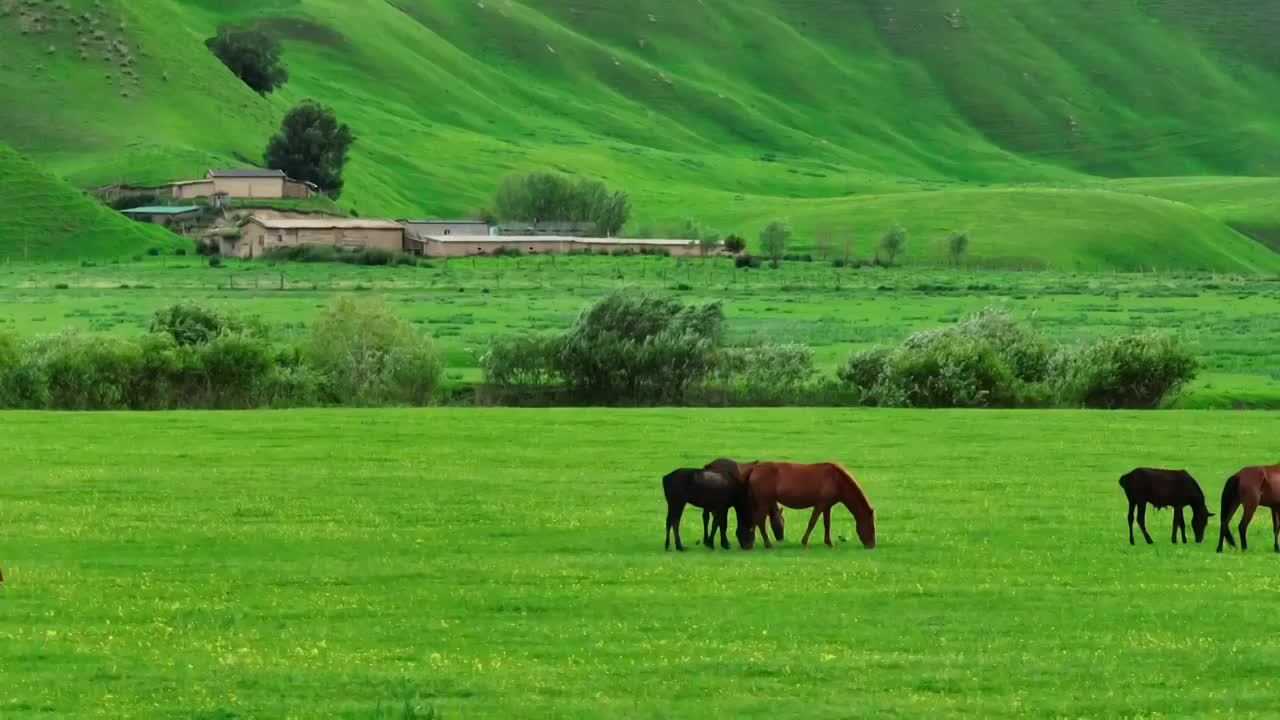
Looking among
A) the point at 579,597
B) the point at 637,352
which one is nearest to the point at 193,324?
the point at 637,352

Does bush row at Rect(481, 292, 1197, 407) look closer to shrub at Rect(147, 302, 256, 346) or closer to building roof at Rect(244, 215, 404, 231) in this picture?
shrub at Rect(147, 302, 256, 346)

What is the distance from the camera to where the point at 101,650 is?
802 inches

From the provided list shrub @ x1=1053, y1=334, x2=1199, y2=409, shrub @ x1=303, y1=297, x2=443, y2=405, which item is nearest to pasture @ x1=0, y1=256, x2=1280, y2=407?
shrub @ x1=1053, y1=334, x2=1199, y2=409

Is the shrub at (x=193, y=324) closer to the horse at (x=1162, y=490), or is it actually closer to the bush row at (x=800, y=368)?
the bush row at (x=800, y=368)

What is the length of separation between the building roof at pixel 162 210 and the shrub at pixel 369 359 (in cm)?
12636

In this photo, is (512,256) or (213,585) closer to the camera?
(213,585)

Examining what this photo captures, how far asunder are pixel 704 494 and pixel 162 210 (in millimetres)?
167093

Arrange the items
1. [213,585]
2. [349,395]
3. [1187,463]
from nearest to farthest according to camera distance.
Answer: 1. [213,585]
2. [1187,463]
3. [349,395]

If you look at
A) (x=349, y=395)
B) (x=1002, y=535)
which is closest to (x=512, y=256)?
(x=349, y=395)

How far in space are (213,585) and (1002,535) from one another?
41.9 ft

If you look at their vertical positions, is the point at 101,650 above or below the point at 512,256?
below

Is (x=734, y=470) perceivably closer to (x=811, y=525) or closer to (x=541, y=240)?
(x=811, y=525)

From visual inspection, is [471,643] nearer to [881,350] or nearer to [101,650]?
[101,650]

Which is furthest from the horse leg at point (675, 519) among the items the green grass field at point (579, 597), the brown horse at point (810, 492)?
the brown horse at point (810, 492)
